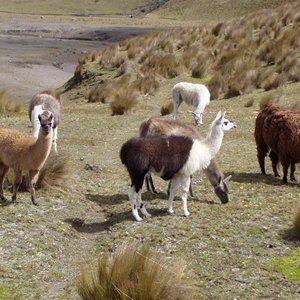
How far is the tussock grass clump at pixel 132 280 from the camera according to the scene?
526cm

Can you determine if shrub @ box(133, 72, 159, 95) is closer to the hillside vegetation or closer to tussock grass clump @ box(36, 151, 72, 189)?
the hillside vegetation

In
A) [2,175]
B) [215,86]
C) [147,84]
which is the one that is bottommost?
[147,84]

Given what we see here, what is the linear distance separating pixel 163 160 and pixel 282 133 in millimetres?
2692

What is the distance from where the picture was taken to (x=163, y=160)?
778 centimetres

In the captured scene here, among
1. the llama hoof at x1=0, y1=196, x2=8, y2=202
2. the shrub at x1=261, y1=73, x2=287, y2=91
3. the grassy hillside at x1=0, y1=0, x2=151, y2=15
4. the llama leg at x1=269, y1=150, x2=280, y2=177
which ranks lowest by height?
the grassy hillside at x1=0, y1=0, x2=151, y2=15

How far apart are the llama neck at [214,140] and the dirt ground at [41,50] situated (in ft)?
57.5

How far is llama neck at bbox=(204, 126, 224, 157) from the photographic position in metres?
8.48

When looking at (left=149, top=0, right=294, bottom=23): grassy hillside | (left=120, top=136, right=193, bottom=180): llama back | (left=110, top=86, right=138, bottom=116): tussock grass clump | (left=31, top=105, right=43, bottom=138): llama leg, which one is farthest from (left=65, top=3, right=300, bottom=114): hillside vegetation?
(left=149, top=0, right=294, bottom=23): grassy hillside

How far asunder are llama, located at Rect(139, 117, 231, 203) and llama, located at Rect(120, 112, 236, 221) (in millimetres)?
562

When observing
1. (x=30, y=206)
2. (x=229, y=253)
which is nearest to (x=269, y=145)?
(x=229, y=253)

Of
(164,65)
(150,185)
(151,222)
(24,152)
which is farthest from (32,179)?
(164,65)

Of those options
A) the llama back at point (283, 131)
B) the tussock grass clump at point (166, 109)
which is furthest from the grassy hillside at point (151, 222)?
the llama back at point (283, 131)

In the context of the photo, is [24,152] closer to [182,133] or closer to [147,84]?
[182,133]

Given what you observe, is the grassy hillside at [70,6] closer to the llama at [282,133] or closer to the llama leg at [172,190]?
the llama at [282,133]
